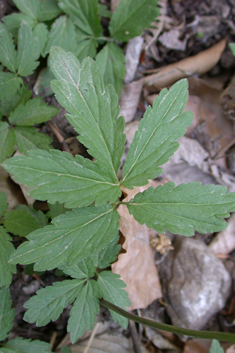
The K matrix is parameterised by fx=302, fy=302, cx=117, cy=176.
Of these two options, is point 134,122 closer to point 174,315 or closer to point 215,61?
point 215,61

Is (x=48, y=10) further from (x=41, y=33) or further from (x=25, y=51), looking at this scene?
(x=25, y=51)

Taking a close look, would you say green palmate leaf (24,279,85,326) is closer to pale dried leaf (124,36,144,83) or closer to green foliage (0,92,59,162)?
green foliage (0,92,59,162)

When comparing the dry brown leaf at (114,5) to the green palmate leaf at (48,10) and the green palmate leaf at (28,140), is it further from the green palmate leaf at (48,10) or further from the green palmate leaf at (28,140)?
the green palmate leaf at (28,140)

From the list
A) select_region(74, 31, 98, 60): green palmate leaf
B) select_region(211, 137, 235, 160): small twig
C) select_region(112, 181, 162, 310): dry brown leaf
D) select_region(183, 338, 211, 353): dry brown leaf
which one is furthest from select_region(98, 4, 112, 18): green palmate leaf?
select_region(183, 338, 211, 353): dry brown leaf

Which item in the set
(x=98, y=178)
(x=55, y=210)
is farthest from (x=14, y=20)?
(x=98, y=178)

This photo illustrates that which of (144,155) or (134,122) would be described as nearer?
(144,155)

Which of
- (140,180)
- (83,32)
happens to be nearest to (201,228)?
(140,180)
